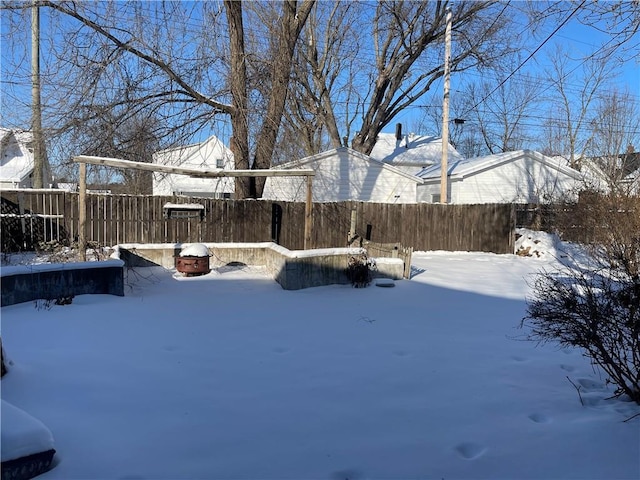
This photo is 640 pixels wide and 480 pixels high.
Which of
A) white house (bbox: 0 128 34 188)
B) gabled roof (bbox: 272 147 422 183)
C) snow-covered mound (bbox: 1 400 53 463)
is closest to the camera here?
snow-covered mound (bbox: 1 400 53 463)

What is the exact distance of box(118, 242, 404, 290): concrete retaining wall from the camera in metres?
8.78

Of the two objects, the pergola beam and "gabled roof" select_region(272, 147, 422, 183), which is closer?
the pergola beam

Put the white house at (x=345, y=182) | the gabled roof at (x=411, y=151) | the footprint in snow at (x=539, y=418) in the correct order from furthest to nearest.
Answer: the gabled roof at (x=411, y=151) < the white house at (x=345, y=182) < the footprint in snow at (x=539, y=418)

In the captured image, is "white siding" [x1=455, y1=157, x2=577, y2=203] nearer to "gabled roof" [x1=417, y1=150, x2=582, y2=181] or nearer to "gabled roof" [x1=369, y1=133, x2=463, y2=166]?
"gabled roof" [x1=417, y1=150, x2=582, y2=181]

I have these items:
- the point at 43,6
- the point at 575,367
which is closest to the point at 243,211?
the point at 43,6

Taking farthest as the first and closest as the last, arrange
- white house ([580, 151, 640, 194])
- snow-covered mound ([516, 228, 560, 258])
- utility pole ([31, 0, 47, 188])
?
white house ([580, 151, 640, 194]), snow-covered mound ([516, 228, 560, 258]), utility pole ([31, 0, 47, 188])

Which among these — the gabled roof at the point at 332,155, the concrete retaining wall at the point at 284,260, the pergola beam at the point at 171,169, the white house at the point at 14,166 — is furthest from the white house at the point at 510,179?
the white house at the point at 14,166

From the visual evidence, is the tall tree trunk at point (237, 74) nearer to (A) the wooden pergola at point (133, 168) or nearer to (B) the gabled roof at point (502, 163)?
(A) the wooden pergola at point (133, 168)

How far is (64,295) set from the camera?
714 cm

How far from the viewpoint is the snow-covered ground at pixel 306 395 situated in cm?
272

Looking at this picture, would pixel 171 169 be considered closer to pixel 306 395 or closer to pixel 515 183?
pixel 306 395

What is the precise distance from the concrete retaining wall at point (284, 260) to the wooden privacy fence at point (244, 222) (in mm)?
1776

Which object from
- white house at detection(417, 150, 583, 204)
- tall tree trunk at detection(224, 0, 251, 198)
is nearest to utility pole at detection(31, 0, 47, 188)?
tall tree trunk at detection(224, 0, 251, 198)

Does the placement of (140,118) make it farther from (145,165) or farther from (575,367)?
(575,367)
